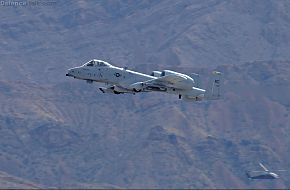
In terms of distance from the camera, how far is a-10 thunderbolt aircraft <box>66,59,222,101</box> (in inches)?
5443

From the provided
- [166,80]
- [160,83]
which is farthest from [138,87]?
[166,80]

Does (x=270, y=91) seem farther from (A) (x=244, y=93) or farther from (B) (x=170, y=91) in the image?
(B) (x=170, y=91)

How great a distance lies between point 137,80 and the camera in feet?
460

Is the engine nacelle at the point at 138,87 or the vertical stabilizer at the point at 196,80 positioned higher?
the vertical stabilizer at the point at 196,80

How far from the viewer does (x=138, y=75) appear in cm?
14062

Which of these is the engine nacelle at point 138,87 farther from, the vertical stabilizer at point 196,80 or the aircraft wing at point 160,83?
the vertical stabilizer at point 196,80

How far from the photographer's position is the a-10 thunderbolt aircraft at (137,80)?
138250 mm

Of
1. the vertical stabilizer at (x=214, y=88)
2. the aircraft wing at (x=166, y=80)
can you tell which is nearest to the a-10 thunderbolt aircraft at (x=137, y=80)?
the aircraft wing at (x=166, y=80)

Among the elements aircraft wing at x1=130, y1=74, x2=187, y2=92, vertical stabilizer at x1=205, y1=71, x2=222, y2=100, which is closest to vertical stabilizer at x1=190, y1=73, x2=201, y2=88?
vertical stabilizer at x1=205, y1=71, x2=222, y2=100

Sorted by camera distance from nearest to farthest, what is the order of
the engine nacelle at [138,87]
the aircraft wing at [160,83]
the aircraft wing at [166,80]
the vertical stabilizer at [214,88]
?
the aircraft wing at [166,80] → the aircraft wing at [160,83] → the engine nacelle at [138,87] → the vertical stabilizer at [214,88]

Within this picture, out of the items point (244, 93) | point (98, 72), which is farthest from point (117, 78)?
point (244, 93)

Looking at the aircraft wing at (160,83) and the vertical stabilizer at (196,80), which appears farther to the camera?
the vertical stabilizer at (196,80)

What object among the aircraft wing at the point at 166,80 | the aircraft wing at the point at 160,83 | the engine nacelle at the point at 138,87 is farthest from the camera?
the engine nacelle at the point at 138,87

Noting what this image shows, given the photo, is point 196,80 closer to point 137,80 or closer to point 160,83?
point 160,83
